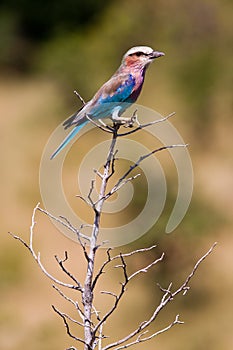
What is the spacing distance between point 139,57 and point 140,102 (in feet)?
32.3

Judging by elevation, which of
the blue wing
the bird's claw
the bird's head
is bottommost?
the bird's claw

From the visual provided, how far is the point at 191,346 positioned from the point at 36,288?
6.83ft

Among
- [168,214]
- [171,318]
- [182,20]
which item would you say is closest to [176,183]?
[168,214]

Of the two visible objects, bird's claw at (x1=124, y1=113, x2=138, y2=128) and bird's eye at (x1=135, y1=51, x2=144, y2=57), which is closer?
bird's claw at (x1=124, y1=113, x2=138, y2=128)

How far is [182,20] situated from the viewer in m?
14.8

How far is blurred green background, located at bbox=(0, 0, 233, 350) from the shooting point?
32.4 feet

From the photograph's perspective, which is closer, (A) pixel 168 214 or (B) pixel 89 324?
(B) pixel 89 324

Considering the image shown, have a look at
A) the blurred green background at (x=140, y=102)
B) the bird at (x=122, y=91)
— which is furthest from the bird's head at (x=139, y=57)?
the blurred green background at (x=140, y=102)

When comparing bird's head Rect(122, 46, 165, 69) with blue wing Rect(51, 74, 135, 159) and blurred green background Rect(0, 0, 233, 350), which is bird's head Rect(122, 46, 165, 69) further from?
blurred green background Rect(0, 0, 233, 350)

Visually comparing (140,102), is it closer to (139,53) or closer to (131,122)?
(139,53)

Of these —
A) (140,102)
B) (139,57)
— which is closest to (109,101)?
(139,57)

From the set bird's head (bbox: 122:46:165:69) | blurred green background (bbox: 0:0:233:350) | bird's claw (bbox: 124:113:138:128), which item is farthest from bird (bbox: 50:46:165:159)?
blurred green background (bbox: 0:0:233:350)

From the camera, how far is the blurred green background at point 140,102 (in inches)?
389

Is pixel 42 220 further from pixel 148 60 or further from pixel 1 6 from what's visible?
pixel 148 60
